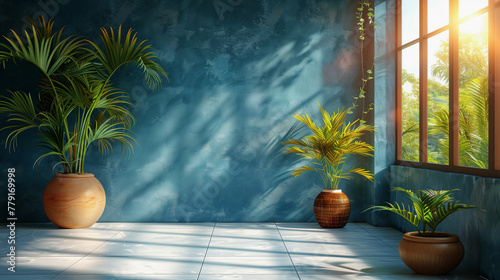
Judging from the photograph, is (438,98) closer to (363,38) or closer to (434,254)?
(363,38)

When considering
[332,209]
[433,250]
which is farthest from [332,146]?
[433,250]

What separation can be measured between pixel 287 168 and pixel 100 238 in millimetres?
2133

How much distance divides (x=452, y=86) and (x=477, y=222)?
42.7 inches

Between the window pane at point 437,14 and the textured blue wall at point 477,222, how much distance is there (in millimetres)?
1289

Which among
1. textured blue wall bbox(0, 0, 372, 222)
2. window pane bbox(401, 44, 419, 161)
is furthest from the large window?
textured blue wall bbox(0, 0, 372, 222)

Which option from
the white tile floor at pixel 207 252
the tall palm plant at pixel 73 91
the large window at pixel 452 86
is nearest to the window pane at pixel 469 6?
the large window at pixel 452 86

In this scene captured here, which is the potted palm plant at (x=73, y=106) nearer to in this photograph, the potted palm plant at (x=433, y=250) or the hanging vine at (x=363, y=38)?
the hanging vine at (x=363, y=38)

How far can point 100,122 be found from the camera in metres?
4.79

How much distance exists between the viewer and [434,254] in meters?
2.77

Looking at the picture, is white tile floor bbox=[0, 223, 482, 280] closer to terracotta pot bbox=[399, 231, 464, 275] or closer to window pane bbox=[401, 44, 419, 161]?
terracotta pot bbox=[399, 231, 464, 275]

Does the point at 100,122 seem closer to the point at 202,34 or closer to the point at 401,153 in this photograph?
the point at 202,34

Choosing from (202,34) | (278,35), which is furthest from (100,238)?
(278,35)

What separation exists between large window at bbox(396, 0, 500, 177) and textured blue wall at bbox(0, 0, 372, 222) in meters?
0.89

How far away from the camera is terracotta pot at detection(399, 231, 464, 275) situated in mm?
2768
